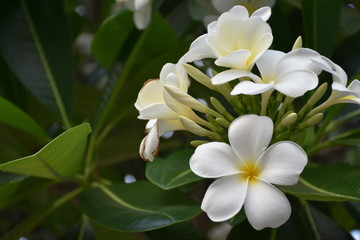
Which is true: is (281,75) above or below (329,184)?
above

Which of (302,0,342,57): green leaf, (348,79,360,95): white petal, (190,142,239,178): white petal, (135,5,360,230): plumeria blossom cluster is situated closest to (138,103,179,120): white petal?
(135,5,360,230): plumeria blossom cluster

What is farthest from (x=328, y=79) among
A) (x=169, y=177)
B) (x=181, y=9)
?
(x=181, y=9)

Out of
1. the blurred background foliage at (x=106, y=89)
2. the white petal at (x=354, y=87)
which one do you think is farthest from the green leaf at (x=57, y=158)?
the white petal at (x=354, y=87)

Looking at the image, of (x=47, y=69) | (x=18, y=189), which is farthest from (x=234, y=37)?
(x=47, y=69)

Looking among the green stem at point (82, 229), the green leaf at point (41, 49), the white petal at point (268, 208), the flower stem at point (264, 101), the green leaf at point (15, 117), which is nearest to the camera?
A: the white petal at point (268, 208)

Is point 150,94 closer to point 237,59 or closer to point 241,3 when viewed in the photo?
point 237,59

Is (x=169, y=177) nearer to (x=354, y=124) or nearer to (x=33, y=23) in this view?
(x=33, y=23)

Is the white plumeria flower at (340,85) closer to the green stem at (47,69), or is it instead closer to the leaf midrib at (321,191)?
the leaf midrib at (321,191)
